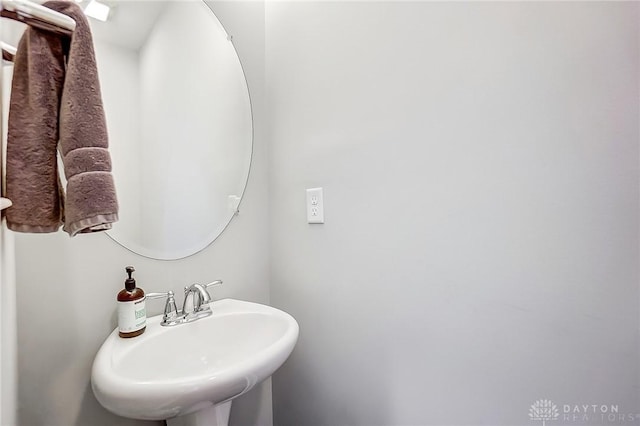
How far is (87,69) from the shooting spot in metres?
0.50

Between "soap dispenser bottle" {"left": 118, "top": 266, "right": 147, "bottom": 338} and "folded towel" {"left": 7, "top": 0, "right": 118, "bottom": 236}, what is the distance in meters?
0.29

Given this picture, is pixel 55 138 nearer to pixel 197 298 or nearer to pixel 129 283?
pixel 129 283

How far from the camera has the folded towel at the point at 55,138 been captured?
0.47 meters

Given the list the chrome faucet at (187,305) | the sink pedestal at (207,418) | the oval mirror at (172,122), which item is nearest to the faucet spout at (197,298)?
the chrome faucet at (187,305)

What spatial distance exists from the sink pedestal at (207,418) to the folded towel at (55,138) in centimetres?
54

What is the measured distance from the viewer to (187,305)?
0.86m

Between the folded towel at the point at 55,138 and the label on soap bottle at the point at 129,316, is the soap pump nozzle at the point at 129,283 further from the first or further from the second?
the folded towel at the point at 55,138

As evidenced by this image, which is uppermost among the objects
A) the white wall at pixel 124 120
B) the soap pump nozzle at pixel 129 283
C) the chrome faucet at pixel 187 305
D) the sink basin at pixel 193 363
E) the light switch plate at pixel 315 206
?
the white wall at pixel 124 120

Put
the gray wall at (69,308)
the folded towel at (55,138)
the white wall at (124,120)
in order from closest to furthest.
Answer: the folded towel at (55,138)
the gray wall at (69,308)
the white wall at (124,120)

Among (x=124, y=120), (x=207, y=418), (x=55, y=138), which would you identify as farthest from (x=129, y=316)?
(x=124, y=120)

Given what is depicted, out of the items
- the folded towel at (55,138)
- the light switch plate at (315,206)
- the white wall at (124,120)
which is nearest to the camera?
the folded towel at (55,138)

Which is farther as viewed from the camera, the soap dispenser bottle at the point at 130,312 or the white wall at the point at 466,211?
the soap dispenser bottle at the point at 130,312

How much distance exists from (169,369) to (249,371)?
32 centimetres

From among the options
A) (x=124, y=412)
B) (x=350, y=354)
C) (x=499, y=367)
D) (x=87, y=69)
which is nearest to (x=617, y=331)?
(x=499, y=367)
